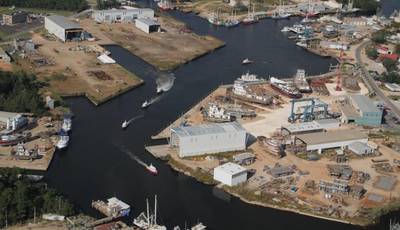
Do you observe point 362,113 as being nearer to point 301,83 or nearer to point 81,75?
point 301,83

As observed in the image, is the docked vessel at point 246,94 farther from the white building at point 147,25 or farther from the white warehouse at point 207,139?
the white building at point 147,25

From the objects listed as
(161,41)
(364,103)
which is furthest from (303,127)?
(161,41)

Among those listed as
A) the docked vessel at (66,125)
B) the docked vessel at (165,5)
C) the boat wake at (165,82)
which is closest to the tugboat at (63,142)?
the docked vessel at (66,125)

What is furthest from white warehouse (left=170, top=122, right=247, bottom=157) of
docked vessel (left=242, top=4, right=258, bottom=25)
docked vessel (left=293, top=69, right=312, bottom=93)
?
docked vessel (left=242, top=4, right=258, bottom=25)

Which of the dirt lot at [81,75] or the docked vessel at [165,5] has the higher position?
the docked vessel at [165,5]

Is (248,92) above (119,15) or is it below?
below

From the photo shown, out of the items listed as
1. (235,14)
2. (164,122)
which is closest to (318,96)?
(164,122)

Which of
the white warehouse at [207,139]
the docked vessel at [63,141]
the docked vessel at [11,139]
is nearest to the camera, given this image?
the white warehouse at [207,139]
